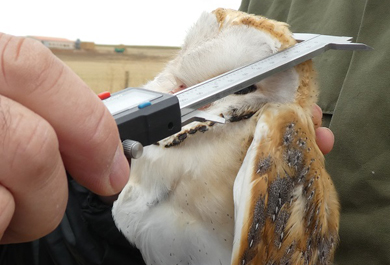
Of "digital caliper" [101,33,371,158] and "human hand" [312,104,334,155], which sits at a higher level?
"digital caliper" [101,33,371,158]

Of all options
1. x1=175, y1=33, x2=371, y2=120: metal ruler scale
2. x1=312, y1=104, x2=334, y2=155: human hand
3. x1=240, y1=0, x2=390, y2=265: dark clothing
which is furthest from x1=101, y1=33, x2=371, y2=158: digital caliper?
x1=240, y1=0, x2=390, y2=265: dark clothing

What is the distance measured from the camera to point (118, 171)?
14.5 inches

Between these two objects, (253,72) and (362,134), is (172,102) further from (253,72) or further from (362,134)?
(362,134)

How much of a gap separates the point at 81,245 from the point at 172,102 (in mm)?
365

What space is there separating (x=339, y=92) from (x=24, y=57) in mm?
817

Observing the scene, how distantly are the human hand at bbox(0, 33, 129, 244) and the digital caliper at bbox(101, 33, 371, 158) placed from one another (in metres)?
0.07

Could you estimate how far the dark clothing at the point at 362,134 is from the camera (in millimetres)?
808

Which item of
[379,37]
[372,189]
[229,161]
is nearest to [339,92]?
[379,37]

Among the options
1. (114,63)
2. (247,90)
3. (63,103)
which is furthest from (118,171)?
(114,63)

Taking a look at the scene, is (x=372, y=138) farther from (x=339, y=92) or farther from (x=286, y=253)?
(x=286, y=253)

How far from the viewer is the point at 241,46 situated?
2.15 feet

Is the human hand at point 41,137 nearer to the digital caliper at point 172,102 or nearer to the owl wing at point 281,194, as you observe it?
the digital caliper at point 172,102

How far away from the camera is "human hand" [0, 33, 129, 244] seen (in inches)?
11.6

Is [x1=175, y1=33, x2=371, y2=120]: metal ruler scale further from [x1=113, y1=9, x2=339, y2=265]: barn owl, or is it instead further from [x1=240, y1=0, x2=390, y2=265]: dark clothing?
[x1=240, y1=0, x2=390, y2=265]: dark clothing
